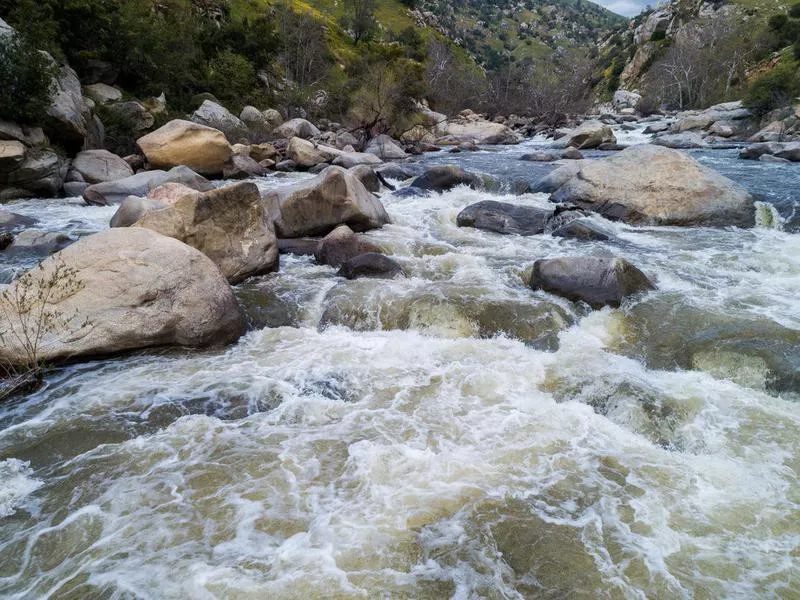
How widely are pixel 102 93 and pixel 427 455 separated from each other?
24.0 m

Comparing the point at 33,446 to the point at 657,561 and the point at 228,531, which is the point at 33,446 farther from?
the point at 657,561

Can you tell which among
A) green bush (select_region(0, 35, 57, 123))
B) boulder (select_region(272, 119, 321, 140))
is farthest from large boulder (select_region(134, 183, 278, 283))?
boulder (select_region(272, 119, 321, 140))

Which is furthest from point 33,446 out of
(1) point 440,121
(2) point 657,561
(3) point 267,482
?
(1) point 440,121

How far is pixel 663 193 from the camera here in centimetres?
1291

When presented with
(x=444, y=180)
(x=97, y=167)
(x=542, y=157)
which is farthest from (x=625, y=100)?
(x=97, y=167)

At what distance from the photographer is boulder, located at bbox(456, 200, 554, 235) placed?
12.5m

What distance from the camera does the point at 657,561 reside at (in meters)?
3.75

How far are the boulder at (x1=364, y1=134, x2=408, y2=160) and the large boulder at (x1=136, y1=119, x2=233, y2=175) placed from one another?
10357 millimetres

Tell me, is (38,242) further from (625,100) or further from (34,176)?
(625,100)

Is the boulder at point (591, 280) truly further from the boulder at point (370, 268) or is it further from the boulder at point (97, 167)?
the boulder at point (97, 167)

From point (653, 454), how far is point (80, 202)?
15396 millimetres

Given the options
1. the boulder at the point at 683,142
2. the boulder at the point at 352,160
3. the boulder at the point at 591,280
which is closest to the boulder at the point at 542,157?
the boulder at the point at 352,160

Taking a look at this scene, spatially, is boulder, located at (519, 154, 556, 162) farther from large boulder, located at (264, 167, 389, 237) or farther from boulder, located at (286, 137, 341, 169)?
large boulder, located at (264, 167, 389, 237)

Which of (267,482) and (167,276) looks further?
(167,276)
